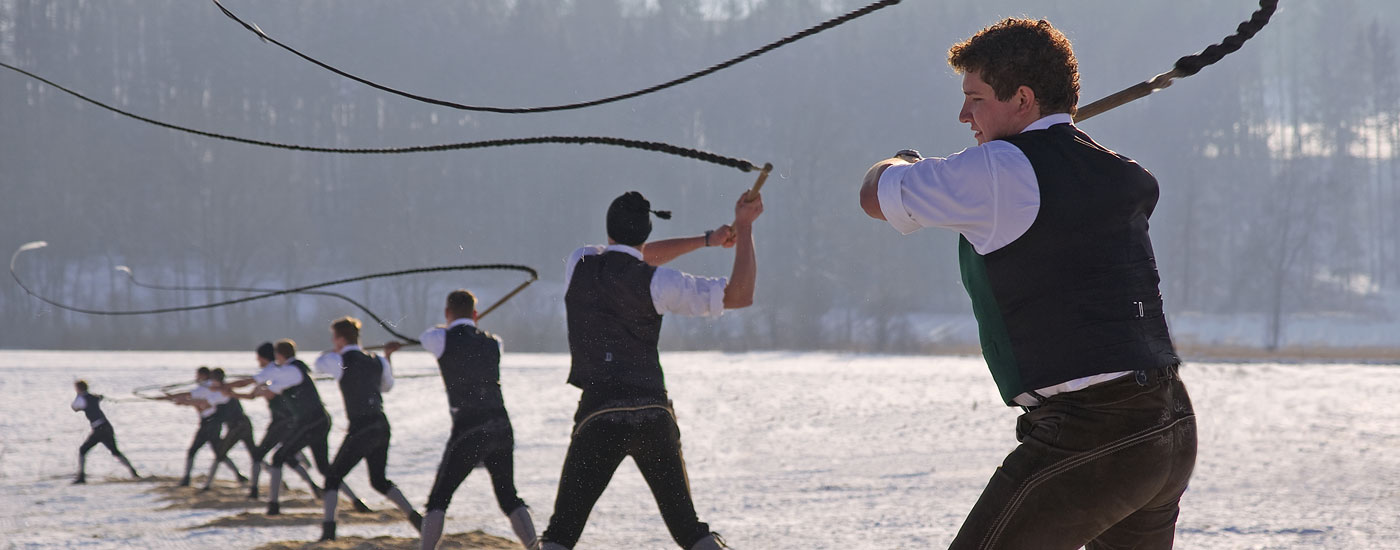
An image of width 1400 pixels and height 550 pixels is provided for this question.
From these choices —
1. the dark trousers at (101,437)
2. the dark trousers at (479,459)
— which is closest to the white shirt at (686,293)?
the dark trousers at (479,459)

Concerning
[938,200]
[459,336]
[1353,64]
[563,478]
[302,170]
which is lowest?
[563,478]

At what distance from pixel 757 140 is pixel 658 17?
12581mm

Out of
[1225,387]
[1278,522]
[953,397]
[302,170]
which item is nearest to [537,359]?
[953,397]

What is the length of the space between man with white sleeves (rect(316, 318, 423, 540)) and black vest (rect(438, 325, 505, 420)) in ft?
4.21

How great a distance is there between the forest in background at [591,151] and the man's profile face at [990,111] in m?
49.7

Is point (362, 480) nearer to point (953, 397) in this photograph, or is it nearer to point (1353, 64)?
point (953, 397)

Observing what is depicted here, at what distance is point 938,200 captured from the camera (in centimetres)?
250

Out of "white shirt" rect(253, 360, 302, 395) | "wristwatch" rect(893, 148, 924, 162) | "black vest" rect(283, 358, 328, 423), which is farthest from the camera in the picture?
"black vest" rect(283, 358, 328, 423)

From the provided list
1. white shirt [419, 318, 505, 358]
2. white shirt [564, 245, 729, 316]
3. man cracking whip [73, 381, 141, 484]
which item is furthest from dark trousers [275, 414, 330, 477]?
white shirt [564, 245, 729, 316]

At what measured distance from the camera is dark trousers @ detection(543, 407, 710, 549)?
14.3 feet

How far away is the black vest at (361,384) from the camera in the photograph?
333 inches

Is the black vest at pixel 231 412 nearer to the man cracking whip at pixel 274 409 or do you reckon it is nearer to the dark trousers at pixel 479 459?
the man cracking whip at pixel 274 409

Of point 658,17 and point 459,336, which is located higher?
point 658,17

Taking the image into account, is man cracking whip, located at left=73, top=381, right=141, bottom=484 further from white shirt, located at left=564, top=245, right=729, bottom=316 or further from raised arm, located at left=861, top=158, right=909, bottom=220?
raised arm, located at left=861, top=158, right=909, bottom=220
